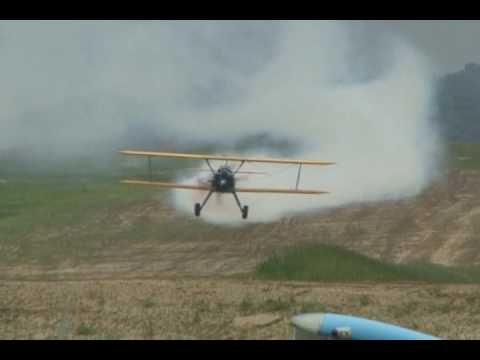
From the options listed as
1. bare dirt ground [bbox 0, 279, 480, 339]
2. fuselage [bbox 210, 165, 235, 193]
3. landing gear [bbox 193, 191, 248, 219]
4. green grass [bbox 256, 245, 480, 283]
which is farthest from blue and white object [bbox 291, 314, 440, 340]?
landing gear [bbox 193, 191, 248, 219]

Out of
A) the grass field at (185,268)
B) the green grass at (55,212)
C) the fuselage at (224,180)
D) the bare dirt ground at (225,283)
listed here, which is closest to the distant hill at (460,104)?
the green grass at (55,212)

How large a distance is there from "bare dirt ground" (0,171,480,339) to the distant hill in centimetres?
8225

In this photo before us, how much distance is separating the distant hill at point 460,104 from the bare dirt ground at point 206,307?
101457 millimetres

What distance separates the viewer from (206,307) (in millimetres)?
24531

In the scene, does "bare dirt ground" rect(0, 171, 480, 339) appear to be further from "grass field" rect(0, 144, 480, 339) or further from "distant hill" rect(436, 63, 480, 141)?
"distant hill" rect(436, 63, 480, 141)

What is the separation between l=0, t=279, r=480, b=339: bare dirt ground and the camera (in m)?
20.9

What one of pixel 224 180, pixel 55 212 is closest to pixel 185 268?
pixel 224 180

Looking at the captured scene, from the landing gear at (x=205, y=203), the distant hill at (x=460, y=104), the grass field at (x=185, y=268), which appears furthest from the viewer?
the distant hill at (x=460, y=104)

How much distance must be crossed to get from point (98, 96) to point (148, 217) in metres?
27.9

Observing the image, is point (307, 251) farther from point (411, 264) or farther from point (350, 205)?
point (350, 205)

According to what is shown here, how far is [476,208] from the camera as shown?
5119 cm

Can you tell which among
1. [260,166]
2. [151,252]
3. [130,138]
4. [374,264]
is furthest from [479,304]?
[130,138]

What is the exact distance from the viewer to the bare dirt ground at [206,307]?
2094cm

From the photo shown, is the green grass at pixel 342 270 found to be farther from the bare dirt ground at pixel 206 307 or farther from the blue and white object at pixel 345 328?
the blue and white object at pixel 345 328
